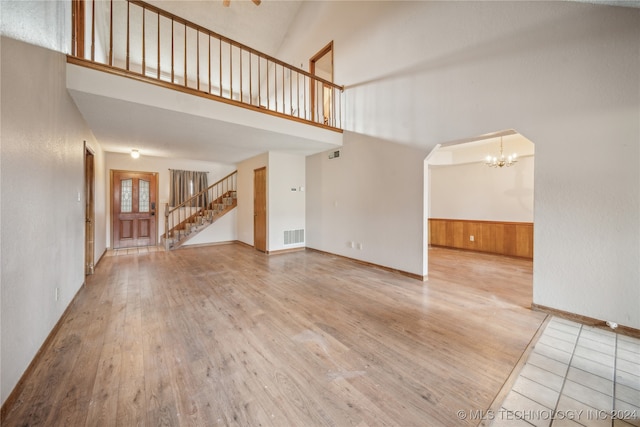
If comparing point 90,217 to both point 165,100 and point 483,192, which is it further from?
point 483,192

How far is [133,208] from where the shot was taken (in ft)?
22.2

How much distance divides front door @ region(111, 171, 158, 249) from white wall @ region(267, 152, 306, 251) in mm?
3785

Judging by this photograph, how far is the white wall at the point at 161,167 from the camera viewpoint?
6.40 metres

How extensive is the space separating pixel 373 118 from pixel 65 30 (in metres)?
4.34

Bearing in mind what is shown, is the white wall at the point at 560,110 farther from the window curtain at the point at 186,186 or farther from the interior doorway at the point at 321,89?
the window curtain at the point at 186,186

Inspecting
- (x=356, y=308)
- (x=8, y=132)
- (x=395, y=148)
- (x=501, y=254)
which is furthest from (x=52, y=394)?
(x=501, y=254)

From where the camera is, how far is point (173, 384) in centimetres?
167

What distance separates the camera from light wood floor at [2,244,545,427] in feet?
4.78

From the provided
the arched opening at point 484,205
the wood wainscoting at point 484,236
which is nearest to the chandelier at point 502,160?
the arched opening at point 484,205

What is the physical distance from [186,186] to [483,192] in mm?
8476

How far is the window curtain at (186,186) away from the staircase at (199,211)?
0.10m

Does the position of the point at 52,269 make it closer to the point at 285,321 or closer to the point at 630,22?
→ the point at 285,321

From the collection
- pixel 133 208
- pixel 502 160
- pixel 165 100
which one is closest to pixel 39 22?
pixel 165 100

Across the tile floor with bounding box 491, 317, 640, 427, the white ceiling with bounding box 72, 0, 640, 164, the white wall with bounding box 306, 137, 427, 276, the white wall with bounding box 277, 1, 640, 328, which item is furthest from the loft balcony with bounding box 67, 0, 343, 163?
the tile floor with bounding box 491, 317, 640, 427
